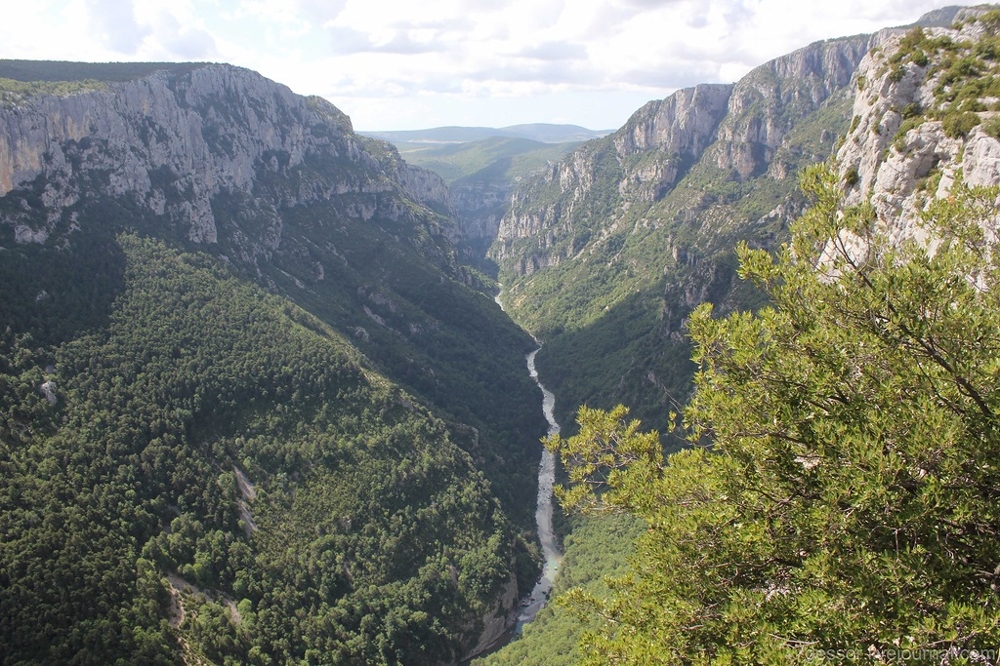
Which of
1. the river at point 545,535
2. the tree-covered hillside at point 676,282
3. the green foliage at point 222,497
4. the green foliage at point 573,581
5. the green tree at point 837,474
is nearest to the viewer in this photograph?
the green tree at point 837,474

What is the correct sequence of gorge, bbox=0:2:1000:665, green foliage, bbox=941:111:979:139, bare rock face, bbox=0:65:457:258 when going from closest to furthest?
gorge, bbox=0:2:1000:665
green foliage, bbox=941:111:979:139
bare rock face, bbox=0:65:457:258

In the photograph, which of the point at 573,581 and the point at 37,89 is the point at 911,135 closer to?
the point at 573,581

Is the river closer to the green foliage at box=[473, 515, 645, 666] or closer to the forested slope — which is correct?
the forested slope

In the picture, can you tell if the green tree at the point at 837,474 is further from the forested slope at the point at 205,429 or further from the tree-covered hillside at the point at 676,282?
the tree-covered hillside at the point at 676,282

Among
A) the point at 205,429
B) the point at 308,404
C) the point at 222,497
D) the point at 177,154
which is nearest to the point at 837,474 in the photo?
the point at 222,497

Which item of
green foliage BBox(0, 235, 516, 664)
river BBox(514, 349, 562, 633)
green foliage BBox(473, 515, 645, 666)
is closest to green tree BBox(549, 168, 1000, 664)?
green foliage BBox(473, 515, 645, 666)

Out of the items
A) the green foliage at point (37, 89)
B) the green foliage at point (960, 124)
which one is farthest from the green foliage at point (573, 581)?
the green foliage at point (37, 89)
